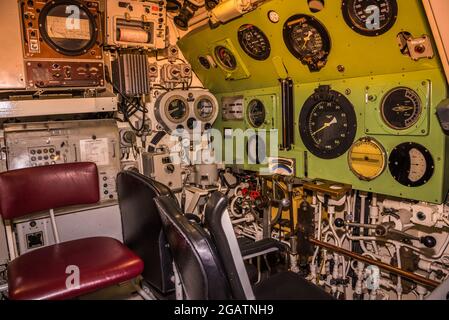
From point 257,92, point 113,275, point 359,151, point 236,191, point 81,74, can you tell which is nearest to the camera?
point 113,275

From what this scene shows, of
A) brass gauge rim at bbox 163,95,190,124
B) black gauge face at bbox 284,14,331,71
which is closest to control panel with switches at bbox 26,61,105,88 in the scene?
brass gauge rim at bbox 163,95,190,124

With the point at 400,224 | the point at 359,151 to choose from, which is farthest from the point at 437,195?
the point at 359,151

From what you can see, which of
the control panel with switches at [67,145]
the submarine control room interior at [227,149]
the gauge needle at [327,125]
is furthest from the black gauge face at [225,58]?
the control panel with switches at [67,145]

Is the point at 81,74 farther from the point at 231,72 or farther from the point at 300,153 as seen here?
the point at 300,153

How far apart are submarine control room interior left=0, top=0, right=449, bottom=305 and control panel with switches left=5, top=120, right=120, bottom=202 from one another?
1 centimetres

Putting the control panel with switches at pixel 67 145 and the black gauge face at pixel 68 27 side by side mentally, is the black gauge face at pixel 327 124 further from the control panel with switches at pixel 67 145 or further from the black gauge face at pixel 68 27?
the black gauge face at pixel 68 27

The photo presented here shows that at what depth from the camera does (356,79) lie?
2.49 meters

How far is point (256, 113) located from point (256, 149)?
360mm

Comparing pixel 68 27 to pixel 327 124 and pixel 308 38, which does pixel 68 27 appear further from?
pixel 327 124

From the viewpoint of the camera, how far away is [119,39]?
2.96 metres

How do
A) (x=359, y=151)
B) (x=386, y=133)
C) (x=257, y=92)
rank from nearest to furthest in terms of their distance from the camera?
(x=386, y=133), (x=359, y=151), (x=257, y=92)

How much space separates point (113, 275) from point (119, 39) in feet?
6.85

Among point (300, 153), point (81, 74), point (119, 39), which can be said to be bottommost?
point (300, 153)

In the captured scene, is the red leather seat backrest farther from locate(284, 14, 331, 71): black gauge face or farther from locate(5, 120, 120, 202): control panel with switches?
locate(284, 14, 331, 71): black gauge face
